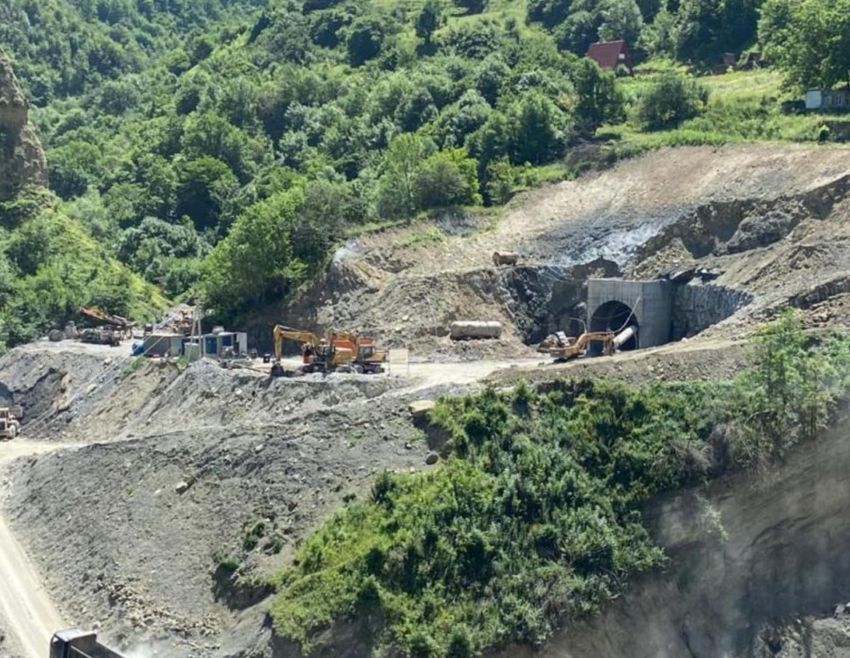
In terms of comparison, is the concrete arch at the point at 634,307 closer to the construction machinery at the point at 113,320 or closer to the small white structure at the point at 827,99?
the small white structure at the point at 827,99

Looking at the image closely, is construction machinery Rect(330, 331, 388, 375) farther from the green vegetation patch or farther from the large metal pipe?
the green vegetation patch

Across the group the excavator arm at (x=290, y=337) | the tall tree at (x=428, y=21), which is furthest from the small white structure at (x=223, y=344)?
the tall tree at (x=428, y=21)

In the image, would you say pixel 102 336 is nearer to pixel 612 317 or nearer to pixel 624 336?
pixel 612 317

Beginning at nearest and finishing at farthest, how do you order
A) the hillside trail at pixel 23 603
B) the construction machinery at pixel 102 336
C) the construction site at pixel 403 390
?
the construction site at pixel 403 390 → the hillside trail at pixel 23 603 → the construction machinery at pixel 102 336

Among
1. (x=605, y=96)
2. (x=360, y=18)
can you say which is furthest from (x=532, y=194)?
(x=360, y=18)

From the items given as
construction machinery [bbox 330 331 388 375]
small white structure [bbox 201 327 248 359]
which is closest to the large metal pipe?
construction machinery [bbox 330 331 388 375]
